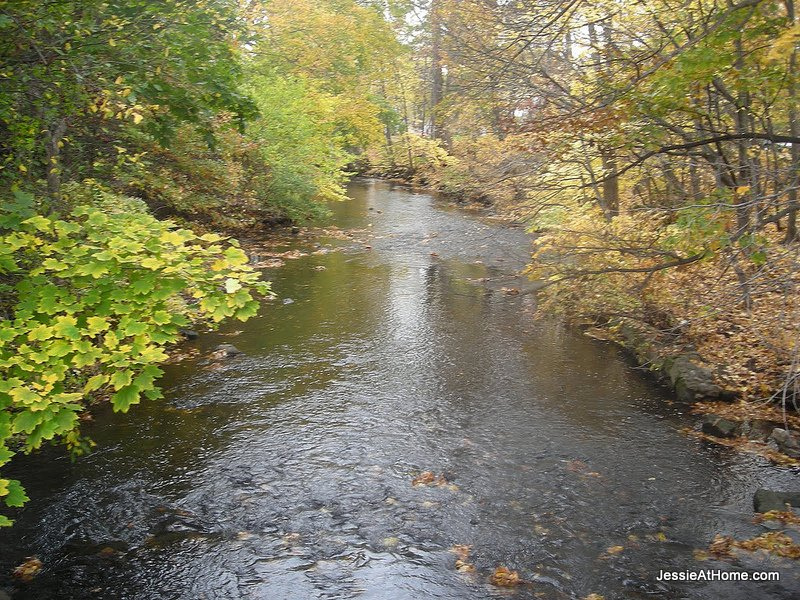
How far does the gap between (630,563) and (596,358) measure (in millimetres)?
5449

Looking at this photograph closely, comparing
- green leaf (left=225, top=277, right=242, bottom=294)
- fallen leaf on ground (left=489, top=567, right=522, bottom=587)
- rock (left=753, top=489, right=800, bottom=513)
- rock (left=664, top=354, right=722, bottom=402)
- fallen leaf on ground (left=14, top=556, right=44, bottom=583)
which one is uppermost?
green leaf (left=225, top=277, right=242, bottom=294)

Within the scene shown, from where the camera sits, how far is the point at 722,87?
8102mm

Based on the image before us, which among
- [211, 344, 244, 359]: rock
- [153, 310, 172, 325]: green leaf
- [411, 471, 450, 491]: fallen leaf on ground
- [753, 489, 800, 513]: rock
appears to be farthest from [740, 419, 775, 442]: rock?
[211, 344, 244, 359]: rock

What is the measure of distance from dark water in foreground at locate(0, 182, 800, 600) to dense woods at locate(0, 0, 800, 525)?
0.99 metres

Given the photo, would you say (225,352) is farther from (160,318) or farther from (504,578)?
(504,578)

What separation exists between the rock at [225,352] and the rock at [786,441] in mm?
7637

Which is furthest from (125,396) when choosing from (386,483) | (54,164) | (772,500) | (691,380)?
(691,380)

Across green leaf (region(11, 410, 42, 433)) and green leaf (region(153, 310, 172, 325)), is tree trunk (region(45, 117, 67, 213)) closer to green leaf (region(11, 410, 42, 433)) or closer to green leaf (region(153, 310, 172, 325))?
green leaf (region(153, 310, 172, 325))

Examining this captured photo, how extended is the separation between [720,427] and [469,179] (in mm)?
4981

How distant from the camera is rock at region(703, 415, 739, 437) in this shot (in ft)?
25.1

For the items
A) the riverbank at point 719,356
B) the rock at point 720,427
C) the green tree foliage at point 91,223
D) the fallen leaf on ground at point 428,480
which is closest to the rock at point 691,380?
the riverbank at point 719,356

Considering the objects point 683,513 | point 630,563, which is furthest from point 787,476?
point 630,563

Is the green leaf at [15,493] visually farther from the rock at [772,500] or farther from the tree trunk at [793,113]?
the tree trunk at [793,113]

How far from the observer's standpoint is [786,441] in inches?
286
